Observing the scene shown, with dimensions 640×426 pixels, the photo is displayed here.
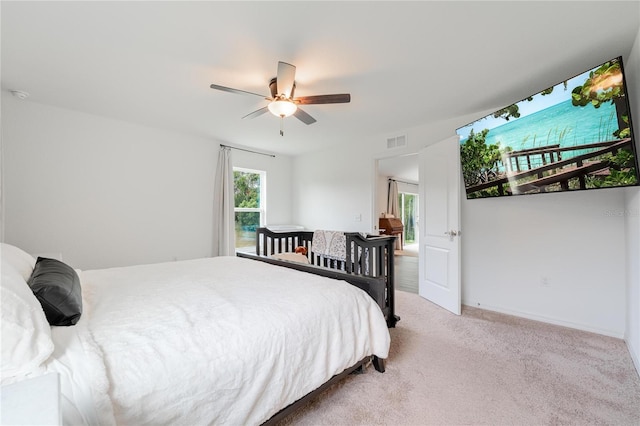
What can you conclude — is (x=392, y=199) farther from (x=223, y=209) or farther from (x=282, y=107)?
(x=282, y=107)

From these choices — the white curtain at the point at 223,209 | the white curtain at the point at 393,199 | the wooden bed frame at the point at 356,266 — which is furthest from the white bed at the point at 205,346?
the white curtain at the point at 393,199

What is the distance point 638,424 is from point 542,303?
1.54 m

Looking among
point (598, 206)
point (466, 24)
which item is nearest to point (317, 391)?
point (466, 24)

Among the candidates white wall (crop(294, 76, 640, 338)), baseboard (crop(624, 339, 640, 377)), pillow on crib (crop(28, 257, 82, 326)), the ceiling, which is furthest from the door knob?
pillow on crib (crop(28, 257, 82, 326))

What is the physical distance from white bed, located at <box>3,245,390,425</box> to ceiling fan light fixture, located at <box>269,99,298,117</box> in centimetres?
143

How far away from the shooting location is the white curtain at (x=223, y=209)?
445 cm

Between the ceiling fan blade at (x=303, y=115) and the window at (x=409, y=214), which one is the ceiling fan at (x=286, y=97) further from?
the window at (x=409, y=214)

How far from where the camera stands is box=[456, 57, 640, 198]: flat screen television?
1.93 m

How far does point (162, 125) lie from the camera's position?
12.3 ft

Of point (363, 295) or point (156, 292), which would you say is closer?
point (156, 292)

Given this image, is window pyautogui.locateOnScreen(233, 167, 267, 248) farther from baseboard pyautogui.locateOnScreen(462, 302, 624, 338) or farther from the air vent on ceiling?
baseboard pyautogui.locateOnScreen(462, 302, 624, 338)

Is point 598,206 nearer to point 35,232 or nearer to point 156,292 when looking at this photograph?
point 156,292

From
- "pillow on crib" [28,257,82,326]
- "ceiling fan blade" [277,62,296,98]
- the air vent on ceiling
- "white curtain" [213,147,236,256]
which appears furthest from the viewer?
"white curtain" [213,147,236,256]

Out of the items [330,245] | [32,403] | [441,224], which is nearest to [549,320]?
[441,224]
